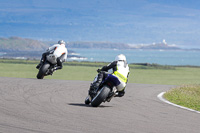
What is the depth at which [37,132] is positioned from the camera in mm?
9000

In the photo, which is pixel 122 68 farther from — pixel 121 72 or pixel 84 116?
pixel 84 116

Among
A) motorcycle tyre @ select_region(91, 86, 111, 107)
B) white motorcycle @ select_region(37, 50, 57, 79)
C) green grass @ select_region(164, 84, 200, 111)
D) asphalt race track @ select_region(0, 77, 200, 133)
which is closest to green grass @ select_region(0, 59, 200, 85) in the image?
white motorcycle @ select_region(37, 50, 57, 79)

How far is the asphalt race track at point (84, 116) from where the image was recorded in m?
9.72

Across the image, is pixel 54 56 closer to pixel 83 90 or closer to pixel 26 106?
pixel 83 90

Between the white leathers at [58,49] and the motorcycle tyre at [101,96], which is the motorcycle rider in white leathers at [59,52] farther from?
the motorcycle tyre at [101,96]

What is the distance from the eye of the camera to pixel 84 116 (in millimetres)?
11531

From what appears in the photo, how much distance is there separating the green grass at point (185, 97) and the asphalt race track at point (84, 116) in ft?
2.74

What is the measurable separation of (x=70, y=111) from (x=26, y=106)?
1346mm

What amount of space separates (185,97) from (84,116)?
768 centimetres

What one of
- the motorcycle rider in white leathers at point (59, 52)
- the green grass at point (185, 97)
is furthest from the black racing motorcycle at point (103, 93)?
the motorcycle rider in white leathers at point (59, 52)

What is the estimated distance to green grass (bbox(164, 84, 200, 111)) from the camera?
15659mm

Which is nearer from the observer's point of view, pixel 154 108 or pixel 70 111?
pixel 70 111

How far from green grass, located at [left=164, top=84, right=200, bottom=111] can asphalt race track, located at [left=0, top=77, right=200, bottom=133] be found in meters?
0.84

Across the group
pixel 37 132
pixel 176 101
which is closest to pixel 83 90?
pixel 176 101
